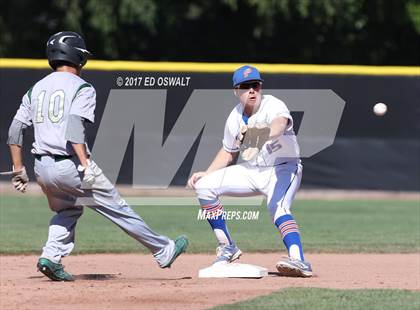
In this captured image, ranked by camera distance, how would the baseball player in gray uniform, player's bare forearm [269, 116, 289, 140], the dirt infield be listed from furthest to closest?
player's bare forearm [269, 116, 289, 140] < the baseball player in gray uniform < the dirt infield

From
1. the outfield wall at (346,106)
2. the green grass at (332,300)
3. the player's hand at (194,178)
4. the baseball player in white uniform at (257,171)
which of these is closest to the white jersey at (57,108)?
the player's hand at (194,178)

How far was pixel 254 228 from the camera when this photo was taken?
13.6 m

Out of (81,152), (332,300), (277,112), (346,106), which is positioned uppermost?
(346,106)

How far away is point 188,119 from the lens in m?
17.4

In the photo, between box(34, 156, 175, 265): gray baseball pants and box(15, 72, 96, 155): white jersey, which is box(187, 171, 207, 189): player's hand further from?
box(15, 72, 96, 155): white jersey

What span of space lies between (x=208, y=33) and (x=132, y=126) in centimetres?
819

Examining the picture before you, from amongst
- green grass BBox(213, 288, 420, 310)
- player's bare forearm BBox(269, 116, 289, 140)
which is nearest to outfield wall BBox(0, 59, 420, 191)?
player's bare forearm BBox(269, 116, 289, 140)

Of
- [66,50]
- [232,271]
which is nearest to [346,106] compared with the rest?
[232,271]

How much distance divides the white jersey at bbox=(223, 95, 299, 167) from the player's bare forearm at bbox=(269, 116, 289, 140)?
116 millimetres

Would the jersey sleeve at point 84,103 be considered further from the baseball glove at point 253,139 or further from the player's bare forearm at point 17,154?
the baseball glove at point 253,139

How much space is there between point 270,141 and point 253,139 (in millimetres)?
340

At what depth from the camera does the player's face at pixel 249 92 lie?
8.22 metres

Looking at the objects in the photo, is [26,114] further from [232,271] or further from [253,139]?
[232,271]

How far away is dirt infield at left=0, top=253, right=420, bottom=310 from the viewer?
696 centimetres
